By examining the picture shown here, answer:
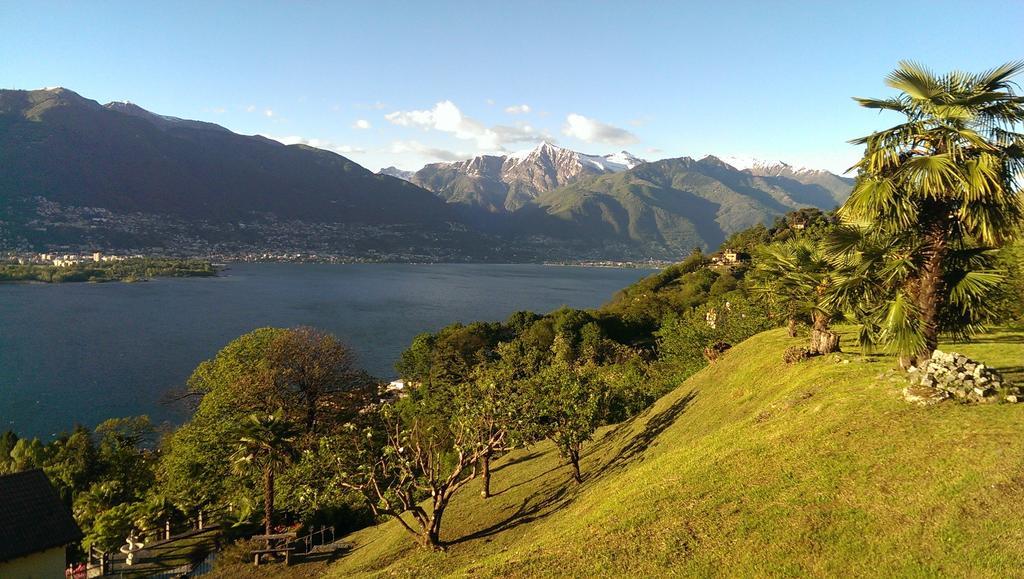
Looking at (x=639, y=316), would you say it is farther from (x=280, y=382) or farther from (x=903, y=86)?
(x=903, y=86)

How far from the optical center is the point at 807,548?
25.0ft

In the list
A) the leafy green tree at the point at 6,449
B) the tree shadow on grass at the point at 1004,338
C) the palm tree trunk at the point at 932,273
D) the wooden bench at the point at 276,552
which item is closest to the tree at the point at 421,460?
the wooden bench at the point at 276,552

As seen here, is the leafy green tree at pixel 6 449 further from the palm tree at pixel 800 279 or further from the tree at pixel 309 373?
the palm tree at pixel 800 279

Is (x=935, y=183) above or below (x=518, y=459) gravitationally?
above

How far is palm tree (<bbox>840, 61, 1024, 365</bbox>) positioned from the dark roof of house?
25.6 m

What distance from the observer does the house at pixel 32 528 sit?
54.9ft

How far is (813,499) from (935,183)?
612 cm

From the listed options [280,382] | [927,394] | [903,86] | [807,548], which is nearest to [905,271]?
[927,394]

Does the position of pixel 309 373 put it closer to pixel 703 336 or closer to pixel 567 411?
pixel 567 411

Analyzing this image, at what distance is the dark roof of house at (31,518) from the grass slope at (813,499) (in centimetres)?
1134

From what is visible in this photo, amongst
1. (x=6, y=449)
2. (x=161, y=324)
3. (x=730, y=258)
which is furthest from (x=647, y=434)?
(x=161, y=324)

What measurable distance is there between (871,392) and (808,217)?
9452 cm

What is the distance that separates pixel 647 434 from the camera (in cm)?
1927

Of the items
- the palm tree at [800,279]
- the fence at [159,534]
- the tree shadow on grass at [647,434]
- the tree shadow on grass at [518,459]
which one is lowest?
the fence at [159,534]
